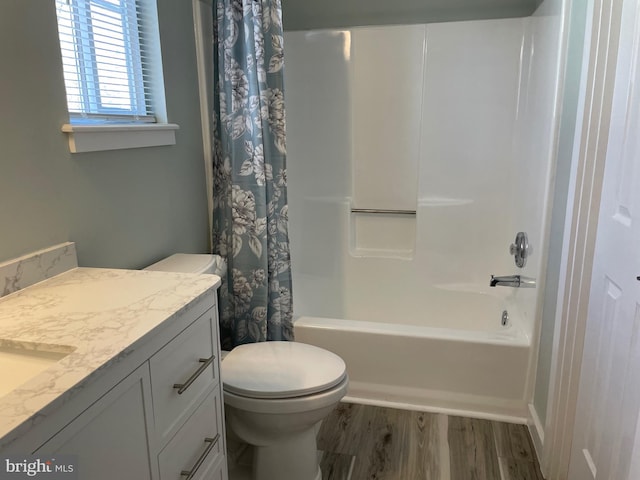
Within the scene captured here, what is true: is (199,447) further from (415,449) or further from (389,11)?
(389,11)

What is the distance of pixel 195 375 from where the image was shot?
3.78 ft

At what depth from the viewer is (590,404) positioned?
5.00 feet

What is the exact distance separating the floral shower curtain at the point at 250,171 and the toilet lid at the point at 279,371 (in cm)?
29

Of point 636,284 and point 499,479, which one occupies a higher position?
point 636,284

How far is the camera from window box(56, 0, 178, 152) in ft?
4.81

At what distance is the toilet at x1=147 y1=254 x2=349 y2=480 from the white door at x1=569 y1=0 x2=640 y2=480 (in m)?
0.77

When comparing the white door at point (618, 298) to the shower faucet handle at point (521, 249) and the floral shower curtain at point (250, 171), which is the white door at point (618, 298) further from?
the floral shower curtain at point (250, 171)

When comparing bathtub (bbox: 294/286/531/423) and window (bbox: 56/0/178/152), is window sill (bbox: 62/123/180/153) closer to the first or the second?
window (bbox: 56/0/178/152)

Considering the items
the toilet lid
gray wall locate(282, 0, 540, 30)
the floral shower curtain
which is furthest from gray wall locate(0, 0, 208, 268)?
gray wall locate(282, 0, 540, 30)

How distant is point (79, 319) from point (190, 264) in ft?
2.51

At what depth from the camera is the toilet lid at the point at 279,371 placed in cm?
158

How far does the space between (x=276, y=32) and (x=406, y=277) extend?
59.1 inches

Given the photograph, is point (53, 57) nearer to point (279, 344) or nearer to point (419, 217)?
point (279, 344)

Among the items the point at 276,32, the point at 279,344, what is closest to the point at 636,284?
the point at 279,344
